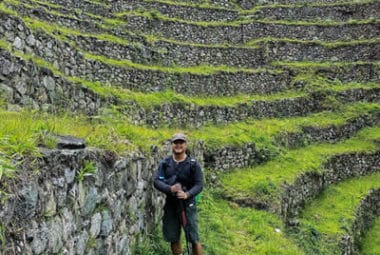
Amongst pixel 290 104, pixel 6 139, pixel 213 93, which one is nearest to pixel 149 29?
pixel 213 93

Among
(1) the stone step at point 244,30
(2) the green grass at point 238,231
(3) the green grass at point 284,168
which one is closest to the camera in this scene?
(2) the green grass at point 238,231

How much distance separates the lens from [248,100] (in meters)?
18.9

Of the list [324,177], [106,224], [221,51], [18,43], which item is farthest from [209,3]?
[106,224]

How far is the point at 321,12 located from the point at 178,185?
77.8ft

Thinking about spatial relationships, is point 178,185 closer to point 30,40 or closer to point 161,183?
point 161,183

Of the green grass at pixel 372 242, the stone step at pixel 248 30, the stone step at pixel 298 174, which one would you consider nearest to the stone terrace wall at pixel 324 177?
the stone step at pixel 298 174

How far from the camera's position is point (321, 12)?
93.0 feet

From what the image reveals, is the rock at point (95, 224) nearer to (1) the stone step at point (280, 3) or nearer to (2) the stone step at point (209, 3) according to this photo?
(2) the stone step at point (209, 3)

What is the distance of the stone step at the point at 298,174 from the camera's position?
42.9 feet

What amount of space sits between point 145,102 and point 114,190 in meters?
8.85

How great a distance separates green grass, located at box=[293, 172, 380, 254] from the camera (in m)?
12.6

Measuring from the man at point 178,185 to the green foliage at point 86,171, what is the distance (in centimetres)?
173

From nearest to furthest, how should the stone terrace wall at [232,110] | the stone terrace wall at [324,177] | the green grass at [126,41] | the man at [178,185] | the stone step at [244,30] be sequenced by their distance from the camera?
the man at [178,185]
the green grass at [126,41]
the stone terrace wall at [324,177]
the stone terrace wall at [232,110]
the stone step at [244,30]

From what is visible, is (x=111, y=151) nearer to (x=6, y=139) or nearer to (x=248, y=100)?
(x=6, y=139)
